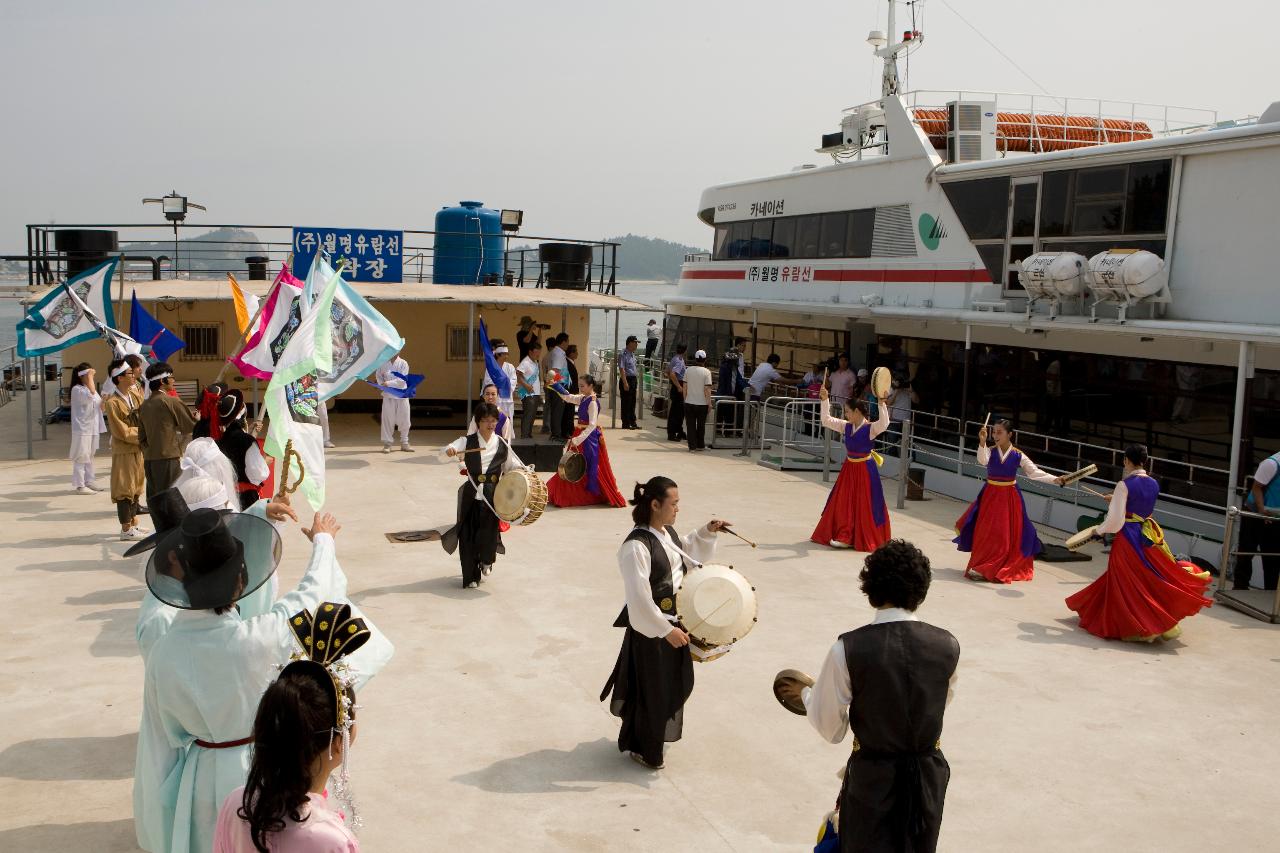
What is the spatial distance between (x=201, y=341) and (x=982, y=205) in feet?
42.3

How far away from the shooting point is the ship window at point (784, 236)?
20.4 meters

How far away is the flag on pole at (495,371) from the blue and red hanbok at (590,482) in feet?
8.49

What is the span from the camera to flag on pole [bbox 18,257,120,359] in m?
13.8

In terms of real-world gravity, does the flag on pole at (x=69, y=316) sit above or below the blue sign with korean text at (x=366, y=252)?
below

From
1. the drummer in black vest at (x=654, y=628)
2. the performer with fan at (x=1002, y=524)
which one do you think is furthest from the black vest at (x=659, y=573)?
the performer with fan at (x=1002, y=524)

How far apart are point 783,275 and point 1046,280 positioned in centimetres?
764

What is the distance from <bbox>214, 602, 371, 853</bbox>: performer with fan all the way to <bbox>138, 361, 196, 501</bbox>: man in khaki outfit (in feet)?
25.9

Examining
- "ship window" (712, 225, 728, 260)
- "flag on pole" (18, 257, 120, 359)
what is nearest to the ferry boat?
"ship window" (712, 225, 728, 260)

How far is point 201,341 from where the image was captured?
19.0 meters

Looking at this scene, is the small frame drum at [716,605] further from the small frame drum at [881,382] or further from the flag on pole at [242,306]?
the flag on pole at [242,306]

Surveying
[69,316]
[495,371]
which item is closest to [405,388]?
[495,371]

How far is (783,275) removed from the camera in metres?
20.7

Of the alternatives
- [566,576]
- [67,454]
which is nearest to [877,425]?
[566,576]

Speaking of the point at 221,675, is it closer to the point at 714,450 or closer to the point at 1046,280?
the point at 1046,280
